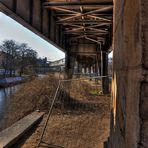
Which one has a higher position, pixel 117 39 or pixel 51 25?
pixel 51 25

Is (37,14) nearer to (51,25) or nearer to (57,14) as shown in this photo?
(51,25)

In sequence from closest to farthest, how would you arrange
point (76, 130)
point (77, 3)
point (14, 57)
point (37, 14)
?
point (37, 14) → point (76, 130) → point (77, 3) → point (14, 57)

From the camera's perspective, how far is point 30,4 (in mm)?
10344

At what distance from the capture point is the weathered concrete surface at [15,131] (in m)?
9.27

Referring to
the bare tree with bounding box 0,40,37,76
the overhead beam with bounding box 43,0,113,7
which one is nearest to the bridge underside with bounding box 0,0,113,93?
the overhead beam with bounding box 43,0,113,7

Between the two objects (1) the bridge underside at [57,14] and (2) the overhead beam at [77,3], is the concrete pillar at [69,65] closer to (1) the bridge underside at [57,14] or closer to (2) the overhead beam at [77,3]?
(1) the bridge underside at [57,14]

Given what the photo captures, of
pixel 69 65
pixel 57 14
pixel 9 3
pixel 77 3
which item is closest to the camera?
pixel 9 3

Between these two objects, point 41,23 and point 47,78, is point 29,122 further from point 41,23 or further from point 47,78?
point 47,78

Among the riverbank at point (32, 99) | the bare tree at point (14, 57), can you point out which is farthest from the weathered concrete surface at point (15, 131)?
the bare tree at point (14, 57)

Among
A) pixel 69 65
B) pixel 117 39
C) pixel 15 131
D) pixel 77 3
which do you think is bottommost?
pixel 15 131

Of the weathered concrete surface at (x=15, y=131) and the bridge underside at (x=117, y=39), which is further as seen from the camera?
the weathered concrete surface at (x=15, y=131)

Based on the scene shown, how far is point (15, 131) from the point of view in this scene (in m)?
10.8

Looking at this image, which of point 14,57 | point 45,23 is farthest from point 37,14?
point 14,57

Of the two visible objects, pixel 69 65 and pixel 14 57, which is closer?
pixel 69 65
